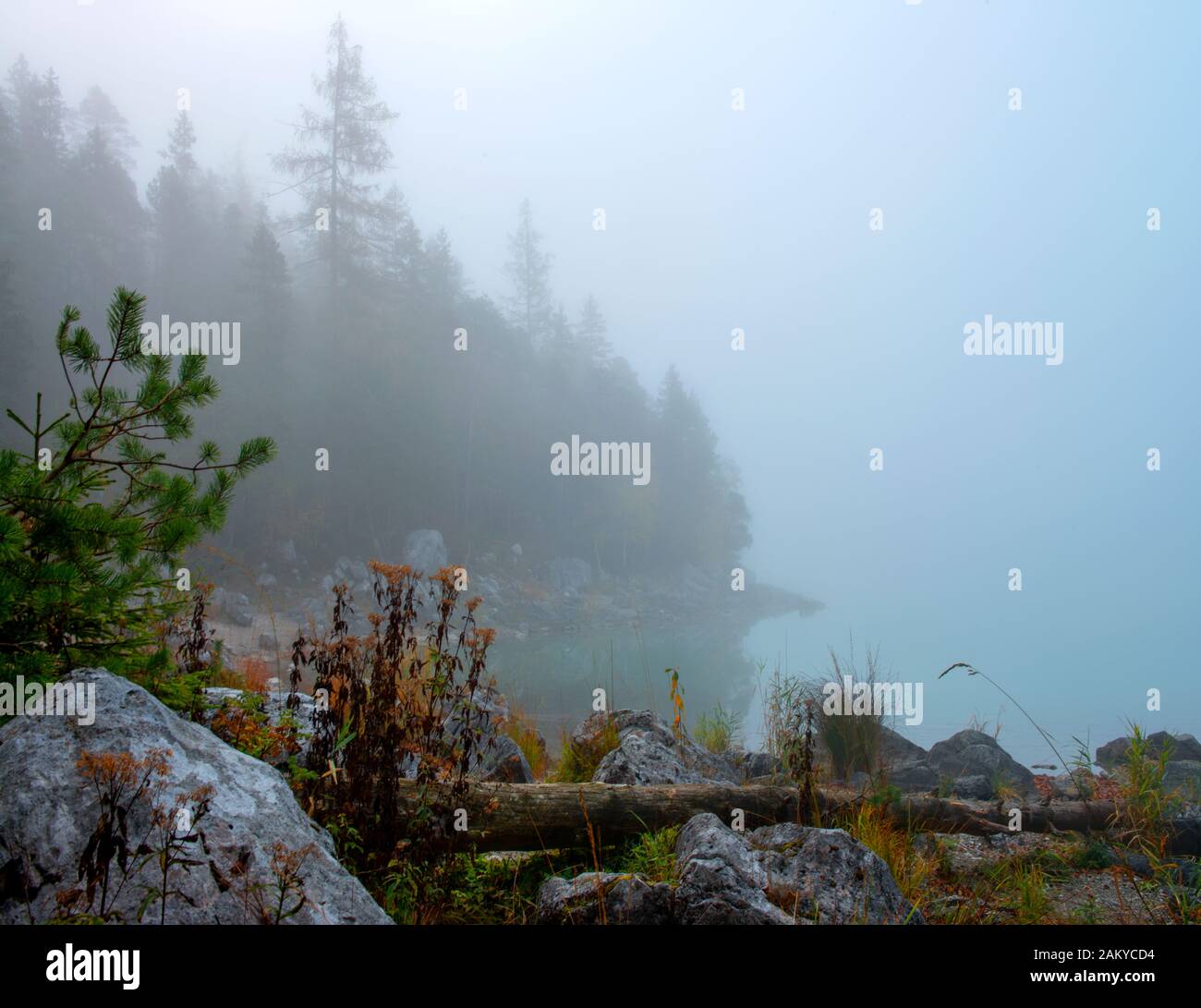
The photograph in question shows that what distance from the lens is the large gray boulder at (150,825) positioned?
2.15 meters

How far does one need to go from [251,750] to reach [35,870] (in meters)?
1.31

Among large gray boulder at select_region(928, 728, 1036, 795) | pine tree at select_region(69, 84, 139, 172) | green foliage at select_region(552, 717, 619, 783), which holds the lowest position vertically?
large gray boulder at select_region(928, 728, 1036, 795)

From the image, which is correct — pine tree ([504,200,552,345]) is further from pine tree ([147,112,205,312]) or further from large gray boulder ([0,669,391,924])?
large gray boulder ([0,669,391,924])

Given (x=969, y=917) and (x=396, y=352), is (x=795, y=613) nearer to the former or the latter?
(x=396, y=352)

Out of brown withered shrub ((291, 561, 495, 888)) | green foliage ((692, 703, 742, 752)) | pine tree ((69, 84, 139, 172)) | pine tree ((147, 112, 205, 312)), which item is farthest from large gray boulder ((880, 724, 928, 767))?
pine tree ((69, 84, 139, 172))

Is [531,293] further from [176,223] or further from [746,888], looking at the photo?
[746,888]

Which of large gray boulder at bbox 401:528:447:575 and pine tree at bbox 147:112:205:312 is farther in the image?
pine tree at bbox 147:112:205:312

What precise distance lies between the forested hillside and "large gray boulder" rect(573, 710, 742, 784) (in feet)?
91.4

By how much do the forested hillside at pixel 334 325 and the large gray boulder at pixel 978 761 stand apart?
27011 millimetres

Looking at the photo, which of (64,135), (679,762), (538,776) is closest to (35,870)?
(679,762)

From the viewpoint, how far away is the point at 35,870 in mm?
2180

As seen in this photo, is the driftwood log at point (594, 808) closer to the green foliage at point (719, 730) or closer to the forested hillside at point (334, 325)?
the green foliage at point (719, 730)

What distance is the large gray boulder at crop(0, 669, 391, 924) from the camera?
2.15m

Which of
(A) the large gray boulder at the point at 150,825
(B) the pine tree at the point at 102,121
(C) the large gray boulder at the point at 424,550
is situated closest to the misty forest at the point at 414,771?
(A) the large gray boulder at the point at 150,825
